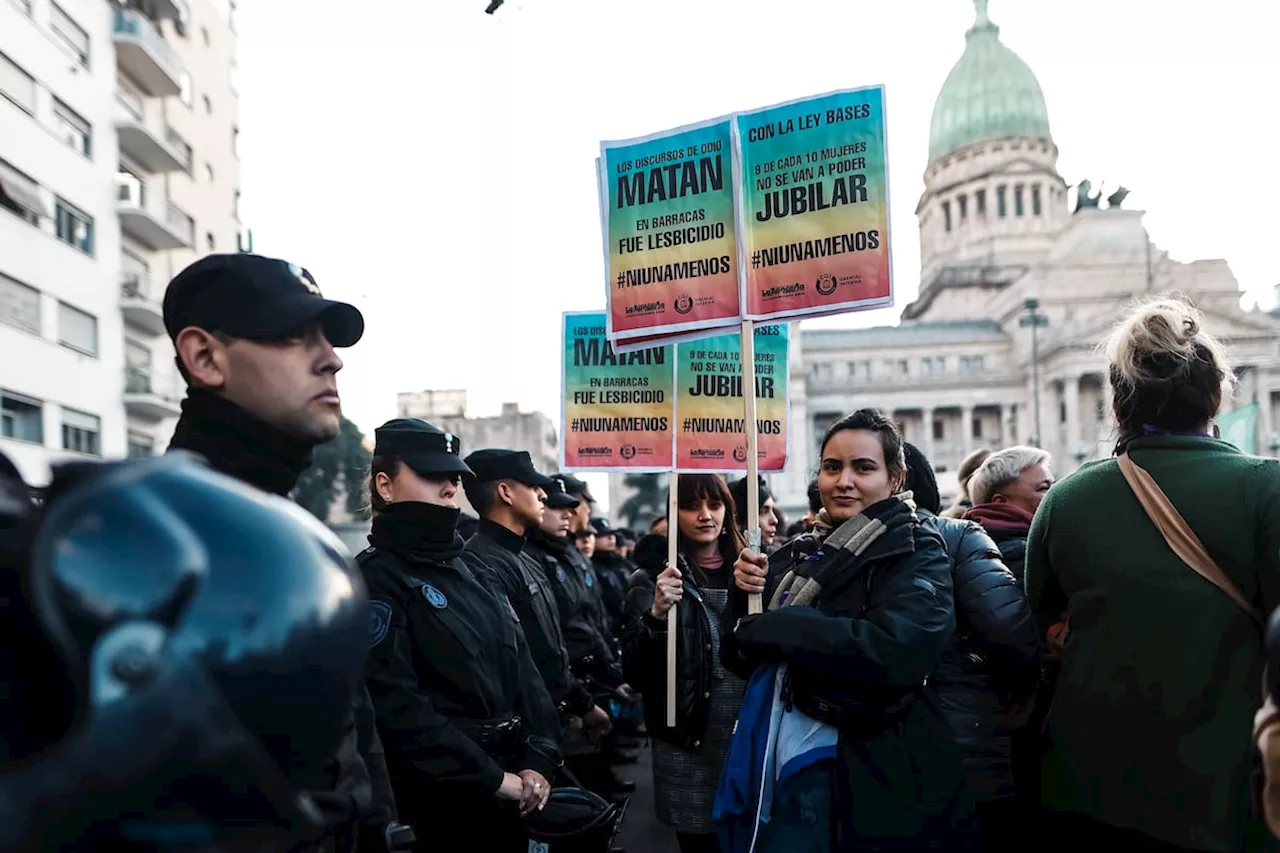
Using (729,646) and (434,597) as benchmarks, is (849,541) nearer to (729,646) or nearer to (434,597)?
(729,646)

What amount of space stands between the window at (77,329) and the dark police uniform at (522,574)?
20.8 meters

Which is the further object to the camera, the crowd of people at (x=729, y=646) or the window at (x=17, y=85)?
the window at (x=17, y=85)

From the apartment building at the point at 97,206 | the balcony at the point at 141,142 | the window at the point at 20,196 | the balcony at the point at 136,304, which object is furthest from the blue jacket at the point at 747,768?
the balcony at the point at 141,142

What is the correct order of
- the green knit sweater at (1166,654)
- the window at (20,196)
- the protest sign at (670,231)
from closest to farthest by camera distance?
the green knit sweater at (1166,654), the protest sign at (670,231), the window at (20,196)

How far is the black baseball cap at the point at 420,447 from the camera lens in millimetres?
3236

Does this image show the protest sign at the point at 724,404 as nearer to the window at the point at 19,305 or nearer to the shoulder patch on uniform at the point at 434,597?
the shoulder patch on uniform at the point at 434,597

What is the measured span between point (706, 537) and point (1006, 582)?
157cm

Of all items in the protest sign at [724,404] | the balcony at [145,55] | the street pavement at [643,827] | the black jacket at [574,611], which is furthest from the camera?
the balcony at [145,55]

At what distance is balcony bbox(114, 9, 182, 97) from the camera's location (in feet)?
83.4

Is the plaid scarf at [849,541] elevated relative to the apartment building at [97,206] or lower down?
lower down

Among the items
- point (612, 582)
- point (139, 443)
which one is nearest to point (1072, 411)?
point (139, 443)

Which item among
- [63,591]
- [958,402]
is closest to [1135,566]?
[63,591]

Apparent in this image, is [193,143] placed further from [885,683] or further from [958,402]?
[958,402]

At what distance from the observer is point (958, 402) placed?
233 ft
